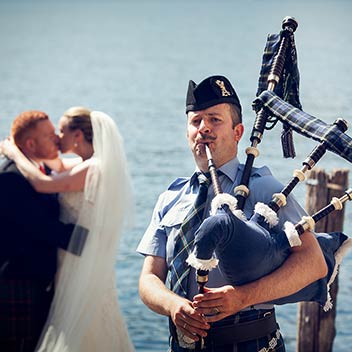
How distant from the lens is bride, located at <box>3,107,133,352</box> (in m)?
4.55

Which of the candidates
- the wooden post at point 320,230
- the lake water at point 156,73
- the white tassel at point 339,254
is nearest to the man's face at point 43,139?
the white tassel at point 339,254

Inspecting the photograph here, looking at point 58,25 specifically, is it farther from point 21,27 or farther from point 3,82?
point 3,82

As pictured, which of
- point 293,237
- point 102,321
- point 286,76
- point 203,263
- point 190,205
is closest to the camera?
point 203,263

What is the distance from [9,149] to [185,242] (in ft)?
5.41

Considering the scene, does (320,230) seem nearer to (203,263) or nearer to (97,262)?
(97,262)

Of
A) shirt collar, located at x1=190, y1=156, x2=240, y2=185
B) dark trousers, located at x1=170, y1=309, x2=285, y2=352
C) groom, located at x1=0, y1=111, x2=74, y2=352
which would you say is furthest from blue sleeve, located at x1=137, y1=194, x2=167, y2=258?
groom, located at x1=0, y1=111, x2=74, y2=352

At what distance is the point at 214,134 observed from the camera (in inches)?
130

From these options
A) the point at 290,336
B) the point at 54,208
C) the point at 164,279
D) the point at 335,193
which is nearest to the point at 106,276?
the point at 54,208

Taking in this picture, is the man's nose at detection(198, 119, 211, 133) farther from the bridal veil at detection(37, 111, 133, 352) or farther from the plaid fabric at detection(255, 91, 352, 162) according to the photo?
the bridal veil at detection(37, 111, 133, 352)

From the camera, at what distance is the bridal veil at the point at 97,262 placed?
4.56 metres

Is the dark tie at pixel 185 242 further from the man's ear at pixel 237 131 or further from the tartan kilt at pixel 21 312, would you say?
the tartan kilt at pixel 21 312

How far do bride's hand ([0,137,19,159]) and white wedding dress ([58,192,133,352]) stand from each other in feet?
1.09

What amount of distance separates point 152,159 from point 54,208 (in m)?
12.7

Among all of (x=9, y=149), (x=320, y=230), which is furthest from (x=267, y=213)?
(x=320, y=230)
